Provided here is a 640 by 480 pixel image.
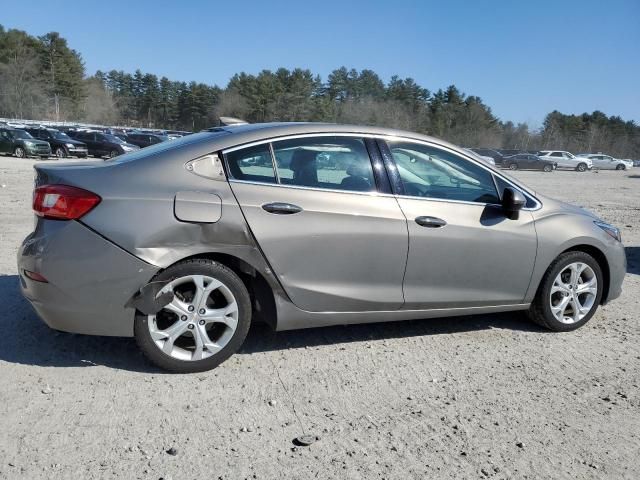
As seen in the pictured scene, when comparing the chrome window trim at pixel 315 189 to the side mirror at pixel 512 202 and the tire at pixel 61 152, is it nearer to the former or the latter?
the side mirror at pixel 512 202

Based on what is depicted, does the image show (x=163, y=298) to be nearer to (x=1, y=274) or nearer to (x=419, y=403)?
(x=419, y=403)

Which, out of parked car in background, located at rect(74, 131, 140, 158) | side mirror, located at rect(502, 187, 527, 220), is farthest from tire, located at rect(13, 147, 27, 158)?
side mirror, located at rect(502, 187, 527, 220)

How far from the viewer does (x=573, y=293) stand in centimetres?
480

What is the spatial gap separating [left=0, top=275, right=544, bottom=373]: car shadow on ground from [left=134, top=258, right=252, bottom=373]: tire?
18 centimetres

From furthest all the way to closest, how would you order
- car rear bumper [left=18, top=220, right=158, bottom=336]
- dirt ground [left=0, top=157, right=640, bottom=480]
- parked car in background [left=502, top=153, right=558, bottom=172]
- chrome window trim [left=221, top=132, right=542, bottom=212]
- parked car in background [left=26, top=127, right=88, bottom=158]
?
parked car in background [left=502, top=153, right=558, bottom=172] → parked car in background [left=26, top=127, right=88, bottom=158] → chrome window trim [left=221, top=132, right=542, bottom=212] → car rear bumper [left=18, top=220, right=158, bottom=336] → dirt ground [left=0, top=157, right=640, bottom=480]

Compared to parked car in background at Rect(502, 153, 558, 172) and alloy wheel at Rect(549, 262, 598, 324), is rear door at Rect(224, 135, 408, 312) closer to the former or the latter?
alloy wheel at Rect(549, 262, 598, 324)

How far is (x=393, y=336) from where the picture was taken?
4.55m

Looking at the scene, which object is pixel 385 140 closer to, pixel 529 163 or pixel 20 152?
pixel 20 152

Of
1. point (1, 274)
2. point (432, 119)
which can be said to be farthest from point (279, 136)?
point (432, 119)

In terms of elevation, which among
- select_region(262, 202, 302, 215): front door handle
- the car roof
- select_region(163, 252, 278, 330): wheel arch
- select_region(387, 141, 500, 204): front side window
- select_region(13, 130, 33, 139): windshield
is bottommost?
select_region(13, 130, 33, 139): windshield

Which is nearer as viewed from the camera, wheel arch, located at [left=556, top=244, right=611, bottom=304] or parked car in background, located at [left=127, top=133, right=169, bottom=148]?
wheel arch, located at [left=556, top=244, right=611, bottom=304]

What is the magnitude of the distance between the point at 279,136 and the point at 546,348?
2.64 metres

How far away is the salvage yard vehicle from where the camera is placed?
343cm

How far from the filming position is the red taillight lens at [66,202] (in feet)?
11.2
